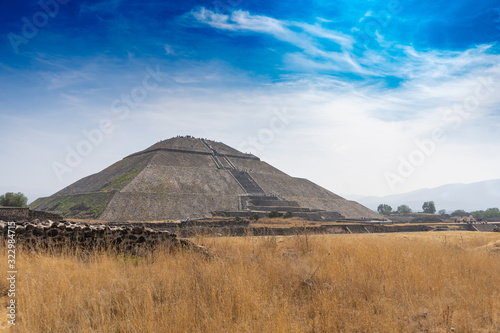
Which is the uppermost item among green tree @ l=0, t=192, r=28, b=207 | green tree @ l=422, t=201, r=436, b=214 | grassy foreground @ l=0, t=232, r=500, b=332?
green tree @ l=0, t=192, r=28, b=207

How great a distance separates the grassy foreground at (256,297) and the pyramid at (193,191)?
4260cm

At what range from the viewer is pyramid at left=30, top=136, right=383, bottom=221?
170ft

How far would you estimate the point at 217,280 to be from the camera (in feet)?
20.9

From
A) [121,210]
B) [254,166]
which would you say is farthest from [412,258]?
[254,166]

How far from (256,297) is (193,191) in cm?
5758

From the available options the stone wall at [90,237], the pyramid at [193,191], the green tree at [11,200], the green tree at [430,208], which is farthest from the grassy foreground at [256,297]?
the green tree at [430,208]

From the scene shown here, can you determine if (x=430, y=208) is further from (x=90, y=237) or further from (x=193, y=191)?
(x=90, y=237)

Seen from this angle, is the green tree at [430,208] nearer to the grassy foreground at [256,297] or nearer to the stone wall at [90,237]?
the grassy foreground at [256,297]

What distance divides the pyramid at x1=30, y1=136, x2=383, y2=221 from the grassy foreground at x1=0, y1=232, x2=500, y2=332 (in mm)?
42599

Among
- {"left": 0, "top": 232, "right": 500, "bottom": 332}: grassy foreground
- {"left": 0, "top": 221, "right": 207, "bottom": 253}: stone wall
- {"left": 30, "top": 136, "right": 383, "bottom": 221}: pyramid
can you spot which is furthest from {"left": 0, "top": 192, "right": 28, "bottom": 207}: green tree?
{"left": 0, "top": 232, "right": 500, "bottom": 332}: grassy foreground

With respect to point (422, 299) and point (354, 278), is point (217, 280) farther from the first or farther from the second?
point (422, 299)

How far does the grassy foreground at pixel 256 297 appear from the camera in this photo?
5027mm

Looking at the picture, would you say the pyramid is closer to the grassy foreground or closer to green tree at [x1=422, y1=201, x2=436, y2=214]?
the grassy foreground

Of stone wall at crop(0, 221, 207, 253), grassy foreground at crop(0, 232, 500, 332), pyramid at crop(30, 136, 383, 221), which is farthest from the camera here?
pyramid at crop(30, 136, 383, 221)
